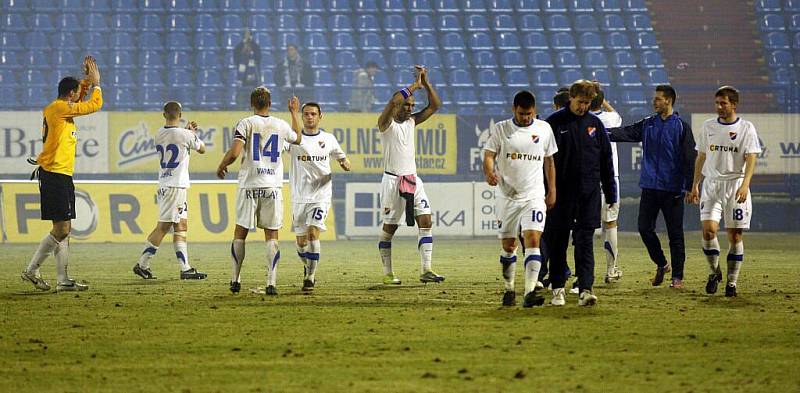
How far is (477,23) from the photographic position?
32250 mm

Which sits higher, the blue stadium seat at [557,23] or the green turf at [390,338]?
the blue stadium seat at [557,23]

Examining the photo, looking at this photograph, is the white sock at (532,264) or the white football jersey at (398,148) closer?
the white sock at (532,264)

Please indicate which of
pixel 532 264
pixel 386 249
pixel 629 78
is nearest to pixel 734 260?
pixel 532 264

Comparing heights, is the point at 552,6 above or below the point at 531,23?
above

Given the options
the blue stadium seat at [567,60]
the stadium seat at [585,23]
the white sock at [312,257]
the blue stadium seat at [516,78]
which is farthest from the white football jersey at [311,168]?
the stadium seat at [585,23]

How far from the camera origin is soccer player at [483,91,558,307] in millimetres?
10219

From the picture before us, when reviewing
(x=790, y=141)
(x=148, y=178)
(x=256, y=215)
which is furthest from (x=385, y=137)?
(x=790, y=141)

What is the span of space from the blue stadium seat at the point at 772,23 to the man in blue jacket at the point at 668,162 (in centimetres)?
2180

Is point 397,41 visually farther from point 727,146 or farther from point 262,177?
point 727,146

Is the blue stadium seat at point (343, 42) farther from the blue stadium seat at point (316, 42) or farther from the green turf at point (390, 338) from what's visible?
the green turf at point (390, 338)

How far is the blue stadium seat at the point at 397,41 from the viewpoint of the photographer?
30984 millimetres

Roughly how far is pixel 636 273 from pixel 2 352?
917 centimetres

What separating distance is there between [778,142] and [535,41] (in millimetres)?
8078

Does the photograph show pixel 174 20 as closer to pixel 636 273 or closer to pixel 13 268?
pixel 13 268
